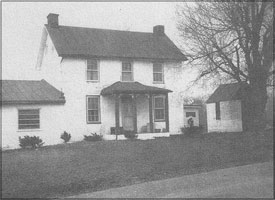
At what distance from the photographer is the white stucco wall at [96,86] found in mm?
26672

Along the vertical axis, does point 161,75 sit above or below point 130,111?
above

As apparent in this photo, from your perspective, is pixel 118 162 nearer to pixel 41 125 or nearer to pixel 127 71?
pixel 41 125

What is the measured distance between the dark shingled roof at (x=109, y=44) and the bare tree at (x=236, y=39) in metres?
5.21

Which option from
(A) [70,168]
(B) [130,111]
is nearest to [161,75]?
(B) [130,111]

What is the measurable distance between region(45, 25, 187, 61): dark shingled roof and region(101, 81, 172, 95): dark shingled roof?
85.0 inches

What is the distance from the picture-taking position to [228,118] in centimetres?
3609

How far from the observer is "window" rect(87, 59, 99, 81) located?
90.5ft

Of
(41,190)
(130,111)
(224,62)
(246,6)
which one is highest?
(246,6)

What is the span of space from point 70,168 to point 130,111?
1372 centimetres

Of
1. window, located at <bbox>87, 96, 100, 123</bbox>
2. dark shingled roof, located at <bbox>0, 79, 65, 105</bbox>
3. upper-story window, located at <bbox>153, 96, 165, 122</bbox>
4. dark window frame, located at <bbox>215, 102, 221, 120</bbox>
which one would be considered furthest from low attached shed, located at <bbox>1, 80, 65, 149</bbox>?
dark window frame, located at <bbox>215, 102, 221, 120</bbox>

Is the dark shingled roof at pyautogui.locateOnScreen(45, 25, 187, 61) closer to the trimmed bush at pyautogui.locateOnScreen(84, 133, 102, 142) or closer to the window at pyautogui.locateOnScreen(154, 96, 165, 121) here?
the window at pyautogui.locateOnScreen(154, 96, 165, 121)

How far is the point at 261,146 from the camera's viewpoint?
66.7ft

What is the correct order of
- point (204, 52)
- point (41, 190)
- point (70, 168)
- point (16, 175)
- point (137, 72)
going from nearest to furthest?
point (41, 190), point (16, 175), point (70, 168), point (204, 52), point (137, 72)

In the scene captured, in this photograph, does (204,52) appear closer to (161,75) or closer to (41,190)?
(161,75)
